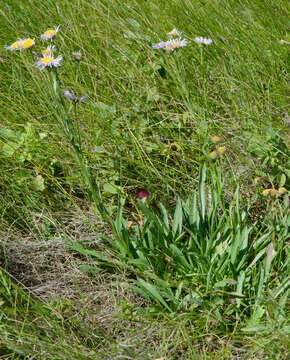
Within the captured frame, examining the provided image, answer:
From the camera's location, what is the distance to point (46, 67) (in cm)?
166

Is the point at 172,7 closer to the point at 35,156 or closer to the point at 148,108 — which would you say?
the point at 148,108

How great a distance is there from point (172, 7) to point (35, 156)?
1417mm

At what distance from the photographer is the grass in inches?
67.7

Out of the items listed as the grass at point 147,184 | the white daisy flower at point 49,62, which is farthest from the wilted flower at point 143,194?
the white daisy flower at point 49,62

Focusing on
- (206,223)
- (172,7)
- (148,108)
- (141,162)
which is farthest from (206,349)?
(172,7)

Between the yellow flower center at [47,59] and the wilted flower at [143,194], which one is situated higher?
the yellow flower center at [47,59]

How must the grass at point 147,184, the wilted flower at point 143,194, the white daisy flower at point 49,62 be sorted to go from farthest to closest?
1. the wilted flower at point 143,194
2. the grass at point 147,184
3. the white daisy flower at point 49,62

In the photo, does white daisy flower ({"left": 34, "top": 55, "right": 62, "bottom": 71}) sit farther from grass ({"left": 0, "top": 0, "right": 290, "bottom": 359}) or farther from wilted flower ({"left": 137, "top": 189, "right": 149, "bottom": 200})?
wilted flower ({"left": 137, "top": 189, "right": 149, "bottom": 200})

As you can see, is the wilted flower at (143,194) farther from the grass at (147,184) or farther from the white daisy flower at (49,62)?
the white daisy flower at (49,62)

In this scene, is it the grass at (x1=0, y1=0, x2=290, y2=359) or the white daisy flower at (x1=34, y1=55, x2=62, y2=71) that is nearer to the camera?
the white daisy flower at (x1=34, y1=55, x2=62, y2=71)

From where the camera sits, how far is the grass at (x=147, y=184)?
1.72 meters

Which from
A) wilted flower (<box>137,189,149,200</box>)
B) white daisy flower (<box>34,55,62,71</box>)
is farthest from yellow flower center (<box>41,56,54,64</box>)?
wilted flower (<box>137,189,149,200</box>)

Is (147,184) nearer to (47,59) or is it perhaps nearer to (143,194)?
(143,194)

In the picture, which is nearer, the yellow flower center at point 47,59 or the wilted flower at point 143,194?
the yellow flower center at point 47,59
